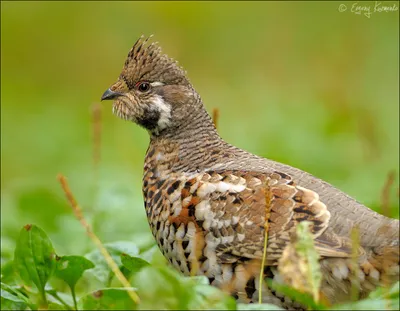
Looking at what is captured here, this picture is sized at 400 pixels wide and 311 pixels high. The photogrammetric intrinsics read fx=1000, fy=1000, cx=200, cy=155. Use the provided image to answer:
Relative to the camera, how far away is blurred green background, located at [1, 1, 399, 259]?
28.0 ft

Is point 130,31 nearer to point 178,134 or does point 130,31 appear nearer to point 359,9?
point 359,9

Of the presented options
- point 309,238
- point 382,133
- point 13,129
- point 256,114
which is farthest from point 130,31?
point 309,238

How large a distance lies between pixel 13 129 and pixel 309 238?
10.0 metres

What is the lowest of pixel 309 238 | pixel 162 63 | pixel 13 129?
pixel 13 129

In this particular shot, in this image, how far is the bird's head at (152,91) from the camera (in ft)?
20.3

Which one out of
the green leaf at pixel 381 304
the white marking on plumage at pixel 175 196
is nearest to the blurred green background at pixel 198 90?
the white marking on plumage at pixel 175 196

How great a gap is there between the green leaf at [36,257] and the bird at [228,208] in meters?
0.72

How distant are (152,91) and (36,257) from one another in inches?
60.1

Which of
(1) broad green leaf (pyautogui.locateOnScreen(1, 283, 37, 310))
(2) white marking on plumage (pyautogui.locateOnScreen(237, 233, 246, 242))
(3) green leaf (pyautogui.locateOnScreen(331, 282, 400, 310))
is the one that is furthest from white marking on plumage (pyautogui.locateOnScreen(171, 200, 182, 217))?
(3) green leaf (pyautogui.locateOnScreen(331, 282, 400, 310))

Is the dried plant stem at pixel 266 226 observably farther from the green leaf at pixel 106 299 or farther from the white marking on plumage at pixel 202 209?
the green leaf at pixel 106 299

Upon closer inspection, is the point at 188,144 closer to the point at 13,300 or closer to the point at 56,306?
the point at 56,306

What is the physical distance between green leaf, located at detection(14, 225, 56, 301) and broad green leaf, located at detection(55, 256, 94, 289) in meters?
0.04

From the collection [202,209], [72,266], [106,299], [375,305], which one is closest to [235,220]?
[202,209]

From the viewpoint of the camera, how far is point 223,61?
1555 centimetres
